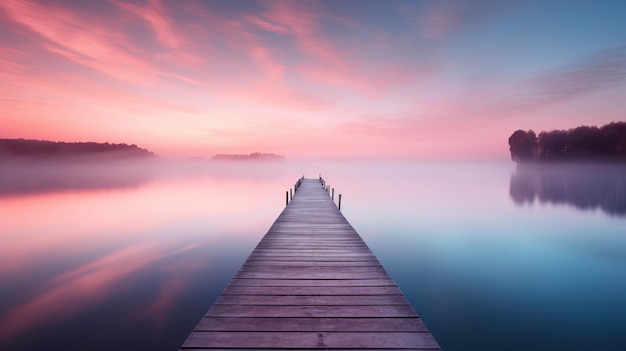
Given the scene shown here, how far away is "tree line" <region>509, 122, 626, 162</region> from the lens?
296ft

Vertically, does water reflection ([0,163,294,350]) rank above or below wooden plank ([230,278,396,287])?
below

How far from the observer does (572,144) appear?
102938 mm

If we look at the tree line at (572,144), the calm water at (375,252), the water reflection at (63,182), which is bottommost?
the calm water at (375,252)

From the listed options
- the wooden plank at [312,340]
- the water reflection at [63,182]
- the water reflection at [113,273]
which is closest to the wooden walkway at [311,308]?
the wooden plank at [312,340]

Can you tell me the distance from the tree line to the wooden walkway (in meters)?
120

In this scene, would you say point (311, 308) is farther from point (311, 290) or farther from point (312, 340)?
point (312, 340)

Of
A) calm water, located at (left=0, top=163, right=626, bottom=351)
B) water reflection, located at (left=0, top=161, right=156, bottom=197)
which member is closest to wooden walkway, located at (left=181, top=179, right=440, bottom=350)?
calm water, located at (left=0, top=163, right=626, bottom=351)

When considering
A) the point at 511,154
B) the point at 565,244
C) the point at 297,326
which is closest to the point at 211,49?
the point at 297,326

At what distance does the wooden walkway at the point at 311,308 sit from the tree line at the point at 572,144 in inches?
4739

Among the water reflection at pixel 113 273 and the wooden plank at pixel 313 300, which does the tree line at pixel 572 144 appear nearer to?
the water reflection at pixel 113 273

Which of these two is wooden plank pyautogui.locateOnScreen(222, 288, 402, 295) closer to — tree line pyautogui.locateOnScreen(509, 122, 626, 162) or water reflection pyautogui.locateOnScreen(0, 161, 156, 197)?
water reflection pyautogui.locateOnScreen(0, 161, 156, 197)

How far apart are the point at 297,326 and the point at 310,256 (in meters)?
3.31

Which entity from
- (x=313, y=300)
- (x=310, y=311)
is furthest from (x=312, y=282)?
(x=310, y=311)

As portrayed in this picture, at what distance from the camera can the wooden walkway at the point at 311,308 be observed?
3.88 m
